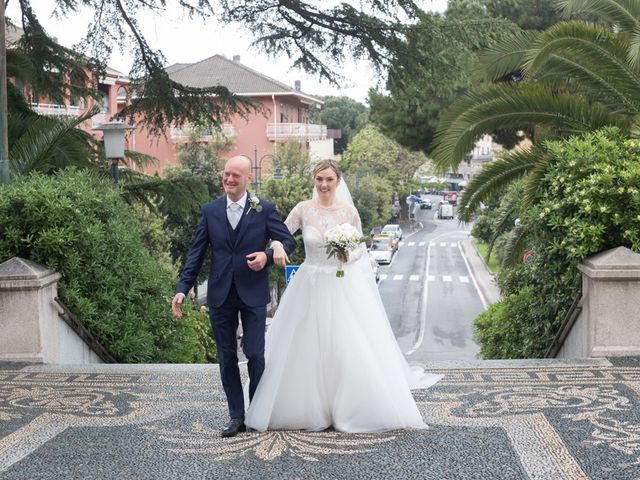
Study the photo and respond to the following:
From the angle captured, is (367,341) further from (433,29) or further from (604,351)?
(433,29)

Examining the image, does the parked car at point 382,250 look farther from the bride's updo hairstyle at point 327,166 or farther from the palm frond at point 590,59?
the bride's updo hairstyle at point 327,166

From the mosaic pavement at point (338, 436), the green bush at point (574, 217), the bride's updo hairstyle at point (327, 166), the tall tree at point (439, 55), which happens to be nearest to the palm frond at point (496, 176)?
the tall tree at point (439, 55)

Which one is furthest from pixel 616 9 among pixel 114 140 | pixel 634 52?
pixel 114 140

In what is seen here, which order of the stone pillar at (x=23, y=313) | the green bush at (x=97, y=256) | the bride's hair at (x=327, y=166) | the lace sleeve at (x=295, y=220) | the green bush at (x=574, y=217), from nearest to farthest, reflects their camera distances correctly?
the bride's hair at (x=327, y=166) → the lace sleeve at (x=295, y=220) → the stone pillar at (x=23, y=313) → the green bush at (x=574, y=217) → the green bush at (x=97, y=256)

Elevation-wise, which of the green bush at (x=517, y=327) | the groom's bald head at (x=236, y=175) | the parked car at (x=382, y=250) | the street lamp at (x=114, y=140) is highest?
the street lamp at (x=114, y=140)

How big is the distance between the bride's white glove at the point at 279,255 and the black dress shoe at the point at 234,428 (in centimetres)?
113

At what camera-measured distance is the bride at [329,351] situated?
635 cm

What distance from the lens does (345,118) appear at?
11306cm

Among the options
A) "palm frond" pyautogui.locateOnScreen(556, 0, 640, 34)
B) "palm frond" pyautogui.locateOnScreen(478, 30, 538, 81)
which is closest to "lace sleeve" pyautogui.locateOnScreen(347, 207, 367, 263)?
"palm frond" pyautogui.locateOnScreen(556, 0, 640, 34)

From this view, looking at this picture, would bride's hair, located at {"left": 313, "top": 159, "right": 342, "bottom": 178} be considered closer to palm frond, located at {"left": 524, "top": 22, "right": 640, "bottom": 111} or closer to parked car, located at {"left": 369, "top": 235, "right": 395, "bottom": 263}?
palm frond, located at {"left": 524, "top": 22, "right": 640, "bottom": 111}

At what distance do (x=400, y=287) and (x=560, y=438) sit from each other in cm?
4470

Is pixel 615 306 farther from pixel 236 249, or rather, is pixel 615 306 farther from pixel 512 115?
pixel 512 115

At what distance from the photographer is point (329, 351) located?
650 centimetres

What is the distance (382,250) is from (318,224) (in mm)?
55664
